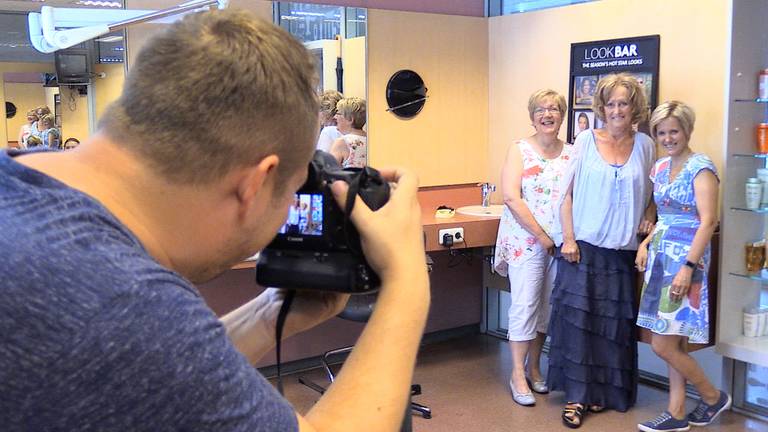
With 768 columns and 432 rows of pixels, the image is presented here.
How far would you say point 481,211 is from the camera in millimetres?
4535

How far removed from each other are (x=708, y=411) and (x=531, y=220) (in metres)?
→ 1.18

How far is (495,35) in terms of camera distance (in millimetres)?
4812

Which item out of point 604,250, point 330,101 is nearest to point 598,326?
point 604,250

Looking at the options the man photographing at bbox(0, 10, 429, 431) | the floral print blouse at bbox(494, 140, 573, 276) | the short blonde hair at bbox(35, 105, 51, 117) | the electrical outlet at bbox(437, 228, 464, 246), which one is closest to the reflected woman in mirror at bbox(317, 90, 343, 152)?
the electrical outlet at bbox(437, 228, 464, 246)

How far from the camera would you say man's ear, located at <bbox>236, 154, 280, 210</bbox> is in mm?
726

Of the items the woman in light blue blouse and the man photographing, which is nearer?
the man photographing

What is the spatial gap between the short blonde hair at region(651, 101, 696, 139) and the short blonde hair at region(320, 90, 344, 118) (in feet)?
5.41

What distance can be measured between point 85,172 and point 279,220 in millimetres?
194

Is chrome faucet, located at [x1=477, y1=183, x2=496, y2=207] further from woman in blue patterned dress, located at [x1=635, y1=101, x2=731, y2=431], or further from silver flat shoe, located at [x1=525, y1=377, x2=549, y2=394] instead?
woman in blue patterned dress, located at [x1=635, y1=101, x2=731, y2=431]

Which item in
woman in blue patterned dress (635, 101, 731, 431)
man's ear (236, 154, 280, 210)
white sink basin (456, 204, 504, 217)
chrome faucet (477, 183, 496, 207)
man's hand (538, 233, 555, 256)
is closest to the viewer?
man's ear (236, 154, 280, 210)

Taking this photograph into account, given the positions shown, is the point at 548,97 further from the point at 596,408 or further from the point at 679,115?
the point at 596,408

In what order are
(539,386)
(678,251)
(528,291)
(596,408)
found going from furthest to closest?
(539,386)
(528,291)
(596,408)
(678,251)

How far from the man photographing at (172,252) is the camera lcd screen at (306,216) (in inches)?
5.4

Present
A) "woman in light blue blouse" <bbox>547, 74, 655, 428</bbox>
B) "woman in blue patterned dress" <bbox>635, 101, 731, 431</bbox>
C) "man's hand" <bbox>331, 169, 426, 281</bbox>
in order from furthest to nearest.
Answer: "woman in light blue blouse" <bbox>547, 74, 655, 428</bbox>
"woman in blue patterned dress" <bbox>635, 101, 731, 431</bbox>
"man's hand" <bbox>331, 169, 426, 281</bbox>
